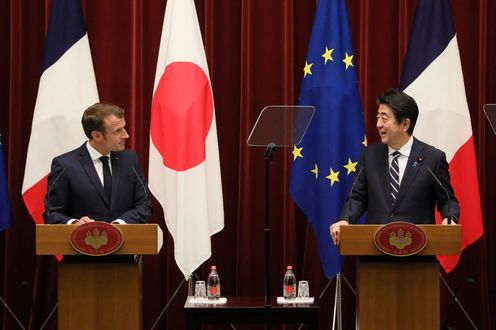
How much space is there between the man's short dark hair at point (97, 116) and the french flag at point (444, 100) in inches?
89.0

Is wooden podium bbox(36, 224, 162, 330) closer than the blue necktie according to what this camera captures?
Yes

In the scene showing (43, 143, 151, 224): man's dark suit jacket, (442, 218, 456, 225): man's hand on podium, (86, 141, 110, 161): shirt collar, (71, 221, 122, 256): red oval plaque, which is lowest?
(71, 221, 122, 256): red oval plaque

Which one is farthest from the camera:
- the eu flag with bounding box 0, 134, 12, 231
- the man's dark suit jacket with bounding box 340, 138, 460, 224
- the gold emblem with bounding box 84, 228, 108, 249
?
the eu flag with bounding box 0, 134, 12, 231

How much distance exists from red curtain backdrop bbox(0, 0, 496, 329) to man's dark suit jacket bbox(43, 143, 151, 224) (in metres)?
1.46

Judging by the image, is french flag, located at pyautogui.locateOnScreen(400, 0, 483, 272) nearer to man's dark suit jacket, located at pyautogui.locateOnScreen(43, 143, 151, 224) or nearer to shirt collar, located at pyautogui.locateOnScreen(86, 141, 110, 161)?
man's dark suit jacket, located at pyautogui.locateOnScreen(43, 143, 151, 224)

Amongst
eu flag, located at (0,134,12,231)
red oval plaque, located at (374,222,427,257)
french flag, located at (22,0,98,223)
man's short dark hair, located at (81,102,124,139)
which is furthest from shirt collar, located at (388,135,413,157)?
eu flag, located at (0,134,12,231)

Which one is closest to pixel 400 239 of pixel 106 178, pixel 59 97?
pixel 106 178

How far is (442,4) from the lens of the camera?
6.14m

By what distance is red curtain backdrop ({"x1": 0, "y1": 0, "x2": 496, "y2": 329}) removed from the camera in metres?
6.71

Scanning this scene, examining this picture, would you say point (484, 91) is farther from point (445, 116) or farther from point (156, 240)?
point (156, 240)

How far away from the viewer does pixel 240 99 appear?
266 inches

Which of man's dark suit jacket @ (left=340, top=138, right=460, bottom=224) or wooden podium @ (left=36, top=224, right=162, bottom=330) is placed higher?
man's dark suit jacket @ (left=340, top=138, right=460, bottom=224)

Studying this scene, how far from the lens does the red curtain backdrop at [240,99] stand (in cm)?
671

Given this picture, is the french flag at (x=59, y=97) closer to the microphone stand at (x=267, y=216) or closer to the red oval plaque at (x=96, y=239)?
the red oval plaque at (x=96, y=239)
